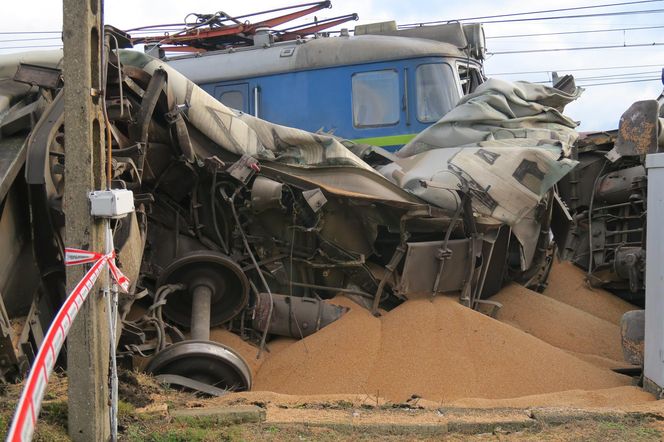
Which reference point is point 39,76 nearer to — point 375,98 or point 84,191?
point 84,191

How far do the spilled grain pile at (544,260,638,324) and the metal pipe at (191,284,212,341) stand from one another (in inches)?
156

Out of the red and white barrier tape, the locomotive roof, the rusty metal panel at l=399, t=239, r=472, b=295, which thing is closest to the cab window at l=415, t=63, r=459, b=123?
the locomotive roof

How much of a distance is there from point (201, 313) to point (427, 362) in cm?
177

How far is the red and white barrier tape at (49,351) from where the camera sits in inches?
75.9

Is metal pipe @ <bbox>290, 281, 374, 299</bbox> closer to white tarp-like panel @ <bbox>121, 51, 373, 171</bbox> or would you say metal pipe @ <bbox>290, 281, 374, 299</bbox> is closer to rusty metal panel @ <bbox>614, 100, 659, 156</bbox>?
white tarp-like panel @ <bbox>121, 51, 373, 171</bbox>

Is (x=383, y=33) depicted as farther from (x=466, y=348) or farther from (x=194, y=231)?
(x=466, y=348)

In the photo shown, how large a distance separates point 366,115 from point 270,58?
163 centimetres

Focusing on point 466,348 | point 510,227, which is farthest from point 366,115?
point 466,348

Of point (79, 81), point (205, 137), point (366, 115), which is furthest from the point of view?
point (366, 115)

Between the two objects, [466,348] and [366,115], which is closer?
[466,348]

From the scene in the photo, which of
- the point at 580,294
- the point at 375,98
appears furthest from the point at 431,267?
the point at 375,98

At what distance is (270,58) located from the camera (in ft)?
A: 33.7

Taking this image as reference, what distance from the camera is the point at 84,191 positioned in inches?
134

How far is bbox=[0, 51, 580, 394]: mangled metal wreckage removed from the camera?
18.6ft
